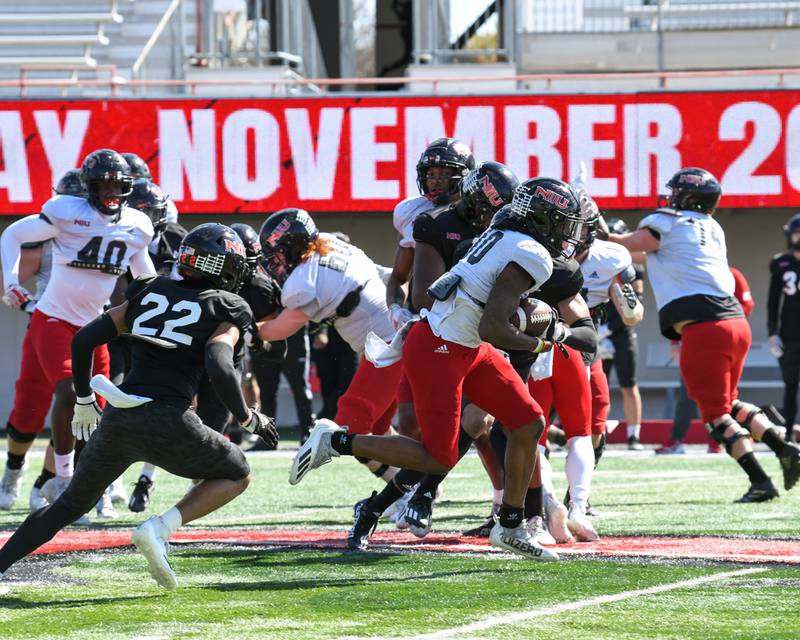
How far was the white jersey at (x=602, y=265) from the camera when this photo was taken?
7477 mm

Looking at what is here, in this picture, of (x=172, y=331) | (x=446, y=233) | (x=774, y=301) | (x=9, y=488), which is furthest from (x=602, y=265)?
(x=774, y=301)

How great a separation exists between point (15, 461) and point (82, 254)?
140 centimetres

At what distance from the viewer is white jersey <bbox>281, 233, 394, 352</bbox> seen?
6.89m

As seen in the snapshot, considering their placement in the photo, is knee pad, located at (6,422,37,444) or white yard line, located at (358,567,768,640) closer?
white yard line, located at (358,567,768,640)

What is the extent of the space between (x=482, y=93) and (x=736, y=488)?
7.29 m

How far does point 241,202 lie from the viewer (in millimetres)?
15523

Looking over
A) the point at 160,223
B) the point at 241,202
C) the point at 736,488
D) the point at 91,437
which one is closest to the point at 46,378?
the point at 160,223

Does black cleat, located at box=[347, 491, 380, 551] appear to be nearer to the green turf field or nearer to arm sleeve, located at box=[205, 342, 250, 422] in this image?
the green turf field

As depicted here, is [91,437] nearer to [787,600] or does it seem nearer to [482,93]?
[787,600]

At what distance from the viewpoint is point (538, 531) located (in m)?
6.36

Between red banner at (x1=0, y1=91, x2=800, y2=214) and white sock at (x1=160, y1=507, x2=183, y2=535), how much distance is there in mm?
10496

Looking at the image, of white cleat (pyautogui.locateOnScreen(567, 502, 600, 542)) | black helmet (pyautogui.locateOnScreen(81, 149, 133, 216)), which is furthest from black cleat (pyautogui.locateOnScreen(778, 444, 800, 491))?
black helmet (pyautogui.locateOnScreen(81, 149, 133, 216))

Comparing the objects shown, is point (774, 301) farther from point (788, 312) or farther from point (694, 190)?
point (694, 190)

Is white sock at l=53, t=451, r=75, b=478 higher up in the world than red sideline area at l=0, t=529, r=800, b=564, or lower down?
higher up
